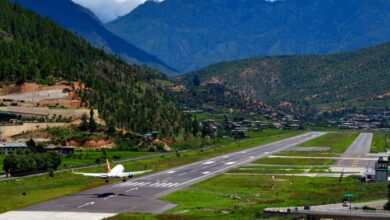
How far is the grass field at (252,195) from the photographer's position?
10188cm

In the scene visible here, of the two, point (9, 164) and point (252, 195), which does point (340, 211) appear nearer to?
point (252, 195)

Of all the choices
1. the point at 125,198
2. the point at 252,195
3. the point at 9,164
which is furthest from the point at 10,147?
the point at 252,195

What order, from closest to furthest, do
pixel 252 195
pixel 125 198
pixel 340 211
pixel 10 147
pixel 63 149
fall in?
pixel 340 211
pixel 125 198
pixel 252 195
pixel 10 147
pixel 63 149

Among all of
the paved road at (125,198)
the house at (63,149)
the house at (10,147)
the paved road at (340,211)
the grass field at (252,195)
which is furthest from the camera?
the house at (63,149)

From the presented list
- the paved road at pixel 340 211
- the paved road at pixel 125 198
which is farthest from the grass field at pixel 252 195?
the paved road at pixel 340 211

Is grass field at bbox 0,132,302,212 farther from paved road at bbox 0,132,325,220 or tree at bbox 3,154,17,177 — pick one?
tree at bbox 3,154,17,177

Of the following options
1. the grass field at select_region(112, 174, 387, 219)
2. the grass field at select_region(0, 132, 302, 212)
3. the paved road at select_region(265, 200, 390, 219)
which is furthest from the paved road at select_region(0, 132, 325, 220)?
the paved road at select_region(265, 200, 390, 219)

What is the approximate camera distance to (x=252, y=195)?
395 feet

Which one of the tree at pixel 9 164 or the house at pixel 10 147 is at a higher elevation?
the house at pixel 10 147

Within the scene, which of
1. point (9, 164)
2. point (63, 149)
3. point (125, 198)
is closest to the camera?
point (125, 198)

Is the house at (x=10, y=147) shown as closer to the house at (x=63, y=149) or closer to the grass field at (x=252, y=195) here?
the house at (x=63, y=149)

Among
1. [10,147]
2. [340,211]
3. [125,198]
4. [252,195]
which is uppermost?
[10,147]

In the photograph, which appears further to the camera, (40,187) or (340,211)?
(40,187)

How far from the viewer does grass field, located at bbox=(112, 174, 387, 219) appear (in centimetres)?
10188
